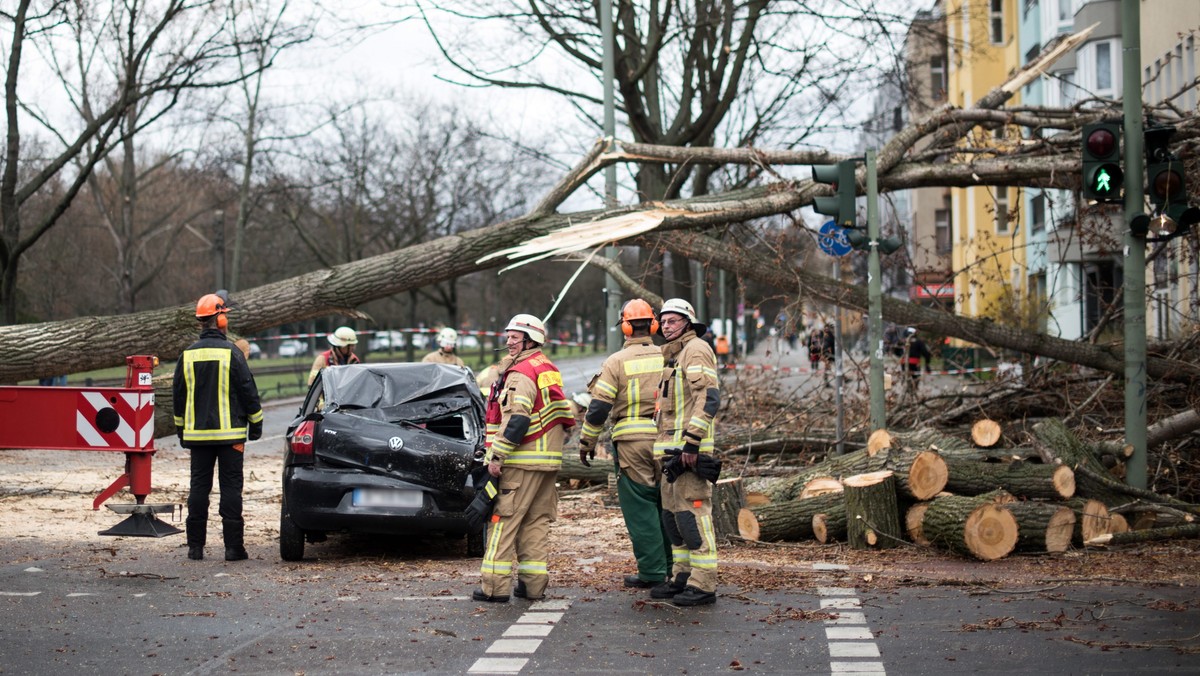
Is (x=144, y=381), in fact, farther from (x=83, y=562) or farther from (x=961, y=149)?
(x=961, y=149)

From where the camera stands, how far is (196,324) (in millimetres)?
12336

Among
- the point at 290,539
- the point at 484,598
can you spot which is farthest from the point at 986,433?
the point at 290,539

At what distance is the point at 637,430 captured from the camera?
7.71 m

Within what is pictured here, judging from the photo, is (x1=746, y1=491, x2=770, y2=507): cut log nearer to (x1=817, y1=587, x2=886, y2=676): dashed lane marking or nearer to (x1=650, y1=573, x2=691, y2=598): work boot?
(x1=817, y1=587, x2=886, y2=676): dashed lane marking

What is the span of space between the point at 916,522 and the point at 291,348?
2862 centimetres

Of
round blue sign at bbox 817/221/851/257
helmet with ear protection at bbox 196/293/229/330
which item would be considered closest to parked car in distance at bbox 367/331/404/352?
round blue sign at bbox 817/221/851/257

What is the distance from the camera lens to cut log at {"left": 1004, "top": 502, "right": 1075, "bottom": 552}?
28.3 ft

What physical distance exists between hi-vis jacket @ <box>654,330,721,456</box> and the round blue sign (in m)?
4.98

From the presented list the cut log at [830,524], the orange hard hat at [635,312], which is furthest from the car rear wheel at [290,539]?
the cut log at [830,524]

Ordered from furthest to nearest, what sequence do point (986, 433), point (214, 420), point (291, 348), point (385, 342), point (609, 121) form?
point (385, 342) → point (291, 348) → point (609, 121) → point (986, 433) → point (214, 420)

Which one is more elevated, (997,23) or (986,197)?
(997,23)

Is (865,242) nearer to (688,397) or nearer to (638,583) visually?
(688,397)

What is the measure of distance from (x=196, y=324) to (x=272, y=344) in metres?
23.2

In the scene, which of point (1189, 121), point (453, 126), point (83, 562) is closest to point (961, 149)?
point (1189, 121)
